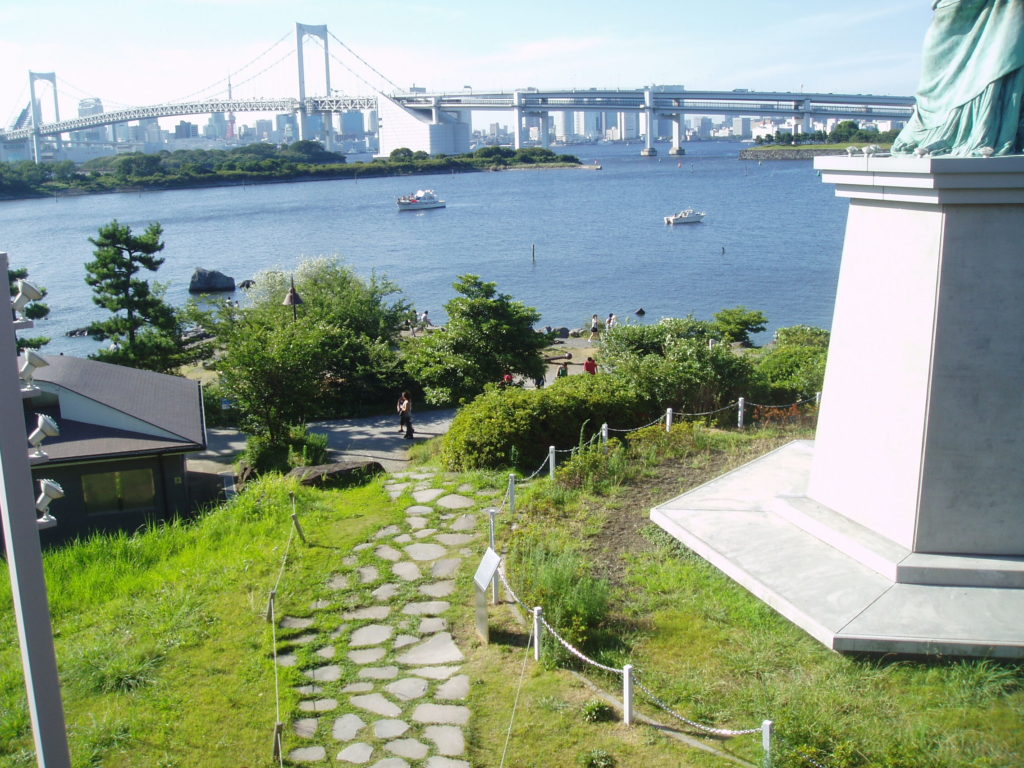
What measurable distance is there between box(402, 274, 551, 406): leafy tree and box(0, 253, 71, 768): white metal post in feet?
40.4

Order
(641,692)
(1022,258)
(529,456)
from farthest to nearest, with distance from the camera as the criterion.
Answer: (529,456)
(1022,258)
(641,692)

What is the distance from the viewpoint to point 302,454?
569 inches

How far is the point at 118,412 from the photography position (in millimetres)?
12406

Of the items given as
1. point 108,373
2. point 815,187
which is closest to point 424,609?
point 108,373

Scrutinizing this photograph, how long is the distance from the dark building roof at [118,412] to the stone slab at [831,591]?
6.73m

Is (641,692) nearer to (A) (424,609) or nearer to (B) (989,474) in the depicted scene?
(A) (424,609)

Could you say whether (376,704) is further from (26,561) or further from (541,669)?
(26,561)

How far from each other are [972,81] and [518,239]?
58790 millimetres

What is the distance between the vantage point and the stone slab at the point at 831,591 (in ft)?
21.5

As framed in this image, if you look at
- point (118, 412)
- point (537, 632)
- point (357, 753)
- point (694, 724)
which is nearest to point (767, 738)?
point (694, 724)

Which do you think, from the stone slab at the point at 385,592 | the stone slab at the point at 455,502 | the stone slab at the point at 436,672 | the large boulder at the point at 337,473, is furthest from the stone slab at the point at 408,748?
the large boulder at the point at 337,473

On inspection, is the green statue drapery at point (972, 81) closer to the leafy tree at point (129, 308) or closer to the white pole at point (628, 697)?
the white pole at point (628, 697)

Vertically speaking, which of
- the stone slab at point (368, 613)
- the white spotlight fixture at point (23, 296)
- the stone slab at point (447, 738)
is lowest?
the stone slab at point (368, 613)

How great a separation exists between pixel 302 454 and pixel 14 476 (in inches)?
419
